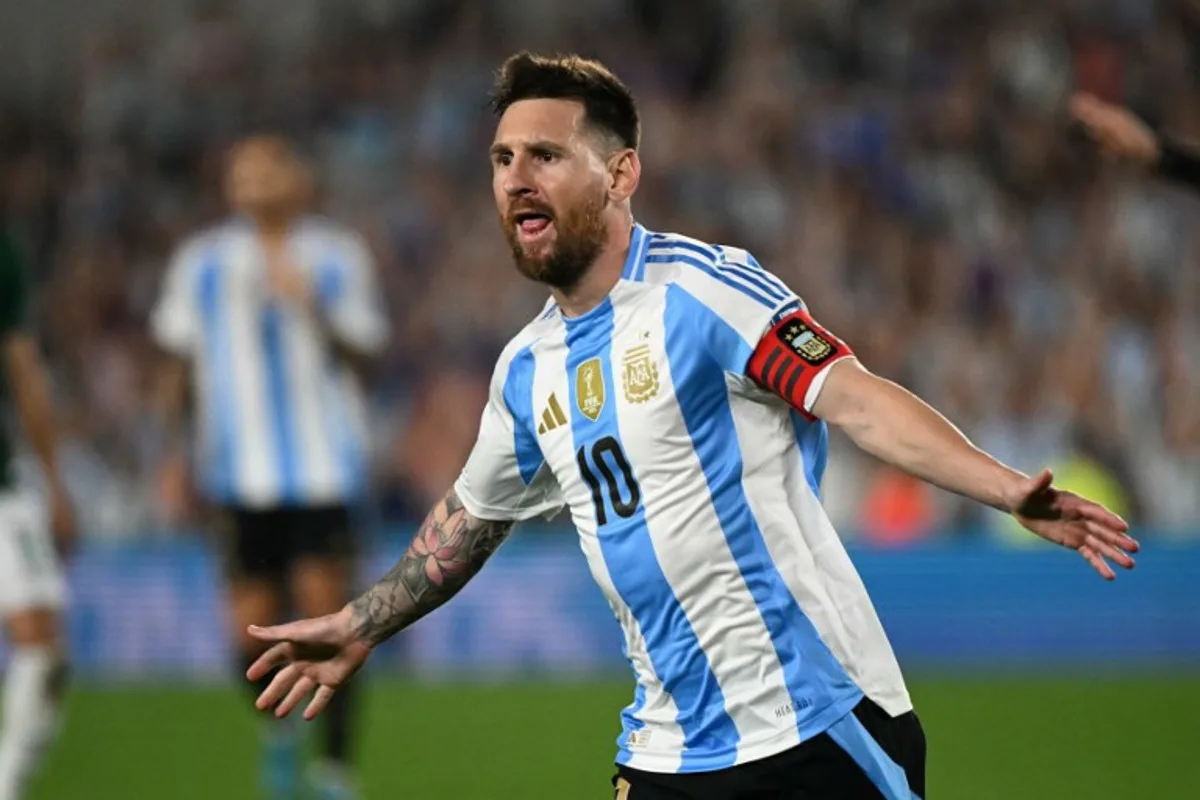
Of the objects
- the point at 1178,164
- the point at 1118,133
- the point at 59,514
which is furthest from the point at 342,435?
the point at 1178,164

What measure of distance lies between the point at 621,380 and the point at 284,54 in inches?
611

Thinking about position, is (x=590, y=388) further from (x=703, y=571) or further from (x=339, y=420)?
(x=339, y=420)

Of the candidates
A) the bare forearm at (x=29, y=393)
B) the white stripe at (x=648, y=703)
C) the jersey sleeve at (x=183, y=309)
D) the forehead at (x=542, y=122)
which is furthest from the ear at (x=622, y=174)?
the jersey sleeve at (x=183, y=309)

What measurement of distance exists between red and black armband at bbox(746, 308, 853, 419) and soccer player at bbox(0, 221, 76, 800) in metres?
3.88

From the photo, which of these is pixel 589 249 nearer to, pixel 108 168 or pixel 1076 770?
pixel 1076 770

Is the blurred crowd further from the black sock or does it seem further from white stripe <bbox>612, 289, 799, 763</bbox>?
white stripe <bbox>612, 289, 799, 763</bbox>

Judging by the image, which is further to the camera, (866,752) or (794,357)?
(866,752)

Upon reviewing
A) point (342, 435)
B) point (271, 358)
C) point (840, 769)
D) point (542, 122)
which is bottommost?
point (840, 769)

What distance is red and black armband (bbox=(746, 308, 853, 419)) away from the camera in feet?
13.2

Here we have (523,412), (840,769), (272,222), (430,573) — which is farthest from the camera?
(272,222)

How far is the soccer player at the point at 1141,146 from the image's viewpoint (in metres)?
6.62

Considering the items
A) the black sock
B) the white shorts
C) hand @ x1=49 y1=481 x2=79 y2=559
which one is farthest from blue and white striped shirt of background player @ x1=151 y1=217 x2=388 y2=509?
the white shorts

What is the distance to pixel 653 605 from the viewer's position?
14.3 feet

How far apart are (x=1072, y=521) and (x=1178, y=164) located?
10.9 feet
